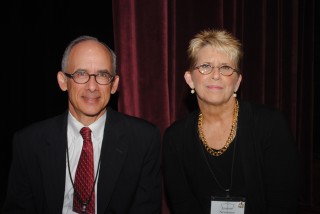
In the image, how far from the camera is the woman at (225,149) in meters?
2.22

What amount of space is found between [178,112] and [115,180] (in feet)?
3.83

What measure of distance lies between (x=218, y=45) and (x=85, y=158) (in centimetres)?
112

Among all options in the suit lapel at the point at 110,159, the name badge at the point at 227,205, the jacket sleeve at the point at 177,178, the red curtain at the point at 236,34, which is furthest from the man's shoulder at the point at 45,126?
the name badge at the point at 227,205

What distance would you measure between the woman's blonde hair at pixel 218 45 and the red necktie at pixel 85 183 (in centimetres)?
90

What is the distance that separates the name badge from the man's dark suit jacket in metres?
0.38

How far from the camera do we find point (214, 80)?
7.22 feet

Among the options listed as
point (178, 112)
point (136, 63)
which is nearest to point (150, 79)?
point (136, 63)

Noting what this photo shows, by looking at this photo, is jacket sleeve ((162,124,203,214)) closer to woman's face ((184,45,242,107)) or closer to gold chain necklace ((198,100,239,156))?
gold chain necklace ((198,100,239,156))

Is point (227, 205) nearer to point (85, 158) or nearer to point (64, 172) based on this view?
point (85, 158)

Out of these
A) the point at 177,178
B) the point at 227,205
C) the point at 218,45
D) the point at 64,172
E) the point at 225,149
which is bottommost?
the point at 227,205

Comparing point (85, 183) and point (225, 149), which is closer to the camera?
point (85, 183)

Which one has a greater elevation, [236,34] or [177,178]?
[236,34]

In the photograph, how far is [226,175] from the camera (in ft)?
7.61

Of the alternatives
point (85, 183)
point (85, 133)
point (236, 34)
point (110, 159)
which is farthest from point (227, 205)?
point (236, 34)
